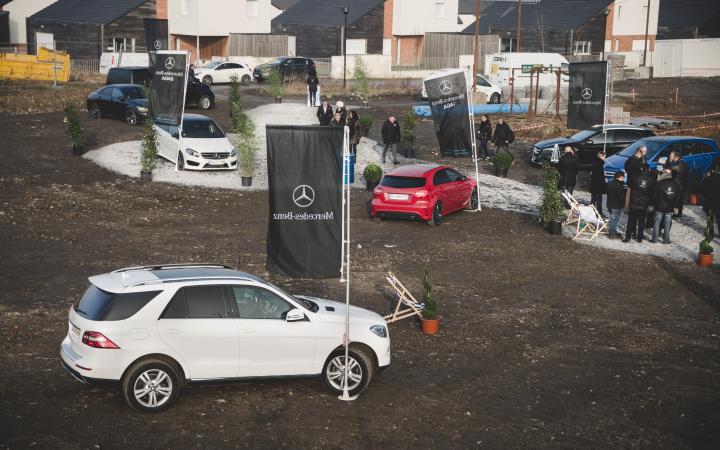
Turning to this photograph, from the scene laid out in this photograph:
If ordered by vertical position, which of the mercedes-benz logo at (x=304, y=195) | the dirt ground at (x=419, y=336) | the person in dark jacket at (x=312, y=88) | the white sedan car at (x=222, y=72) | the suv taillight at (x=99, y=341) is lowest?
the dirt ground at (x=419, y=336)

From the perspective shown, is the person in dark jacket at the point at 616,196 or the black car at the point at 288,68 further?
the black car at the point at 288,68

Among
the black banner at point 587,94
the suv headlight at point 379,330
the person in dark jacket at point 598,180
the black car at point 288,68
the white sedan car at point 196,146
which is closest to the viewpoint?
the suv headlight at point 379,330

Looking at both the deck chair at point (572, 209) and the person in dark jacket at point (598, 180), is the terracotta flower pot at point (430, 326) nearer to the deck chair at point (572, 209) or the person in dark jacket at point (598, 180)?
the deck chair at point (572, 209)

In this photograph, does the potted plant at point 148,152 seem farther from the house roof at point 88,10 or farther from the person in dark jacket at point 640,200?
the house roof at point 88,10

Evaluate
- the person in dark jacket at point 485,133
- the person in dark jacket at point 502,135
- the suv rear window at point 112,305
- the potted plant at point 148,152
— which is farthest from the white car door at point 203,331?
the person in dark jacket at point 485,133

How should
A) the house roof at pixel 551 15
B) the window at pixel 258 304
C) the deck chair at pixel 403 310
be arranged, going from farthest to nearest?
1. the house roof at pixel 551 15
2. the deck chair at pixel 403 310
3. the window at pixel 258 304

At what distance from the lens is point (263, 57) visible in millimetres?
61062

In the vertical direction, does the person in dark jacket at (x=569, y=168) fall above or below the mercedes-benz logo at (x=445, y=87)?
below

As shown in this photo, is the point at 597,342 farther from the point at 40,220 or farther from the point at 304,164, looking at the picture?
the point at 40,220

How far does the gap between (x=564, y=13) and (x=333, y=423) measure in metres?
69.7

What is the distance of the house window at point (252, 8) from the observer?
61812 millimetres

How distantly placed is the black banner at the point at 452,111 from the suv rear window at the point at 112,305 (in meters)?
14.1

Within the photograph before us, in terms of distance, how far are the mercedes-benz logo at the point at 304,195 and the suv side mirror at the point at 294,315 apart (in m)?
1.74

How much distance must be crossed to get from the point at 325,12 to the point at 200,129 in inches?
1774
